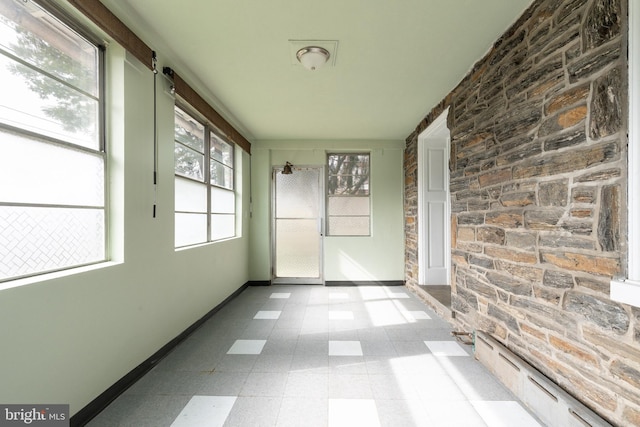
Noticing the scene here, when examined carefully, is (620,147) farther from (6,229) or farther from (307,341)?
(6,229)

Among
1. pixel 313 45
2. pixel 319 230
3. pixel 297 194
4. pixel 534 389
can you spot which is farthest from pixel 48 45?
pixel 319 230

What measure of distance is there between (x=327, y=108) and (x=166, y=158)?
6.00 ft

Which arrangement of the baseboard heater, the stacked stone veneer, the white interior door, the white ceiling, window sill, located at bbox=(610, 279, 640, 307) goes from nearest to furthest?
1. window sill, located at bbox=(610, 279, 640, 307)
2. the stacked stone veneer
3. the baseboard heater
4. the white ceiling
5. the white interior door

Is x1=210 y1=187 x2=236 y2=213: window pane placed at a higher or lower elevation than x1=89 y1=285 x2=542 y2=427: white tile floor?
higher

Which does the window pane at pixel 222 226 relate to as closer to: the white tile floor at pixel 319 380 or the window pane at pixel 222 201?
the window pane at pixel 222 201

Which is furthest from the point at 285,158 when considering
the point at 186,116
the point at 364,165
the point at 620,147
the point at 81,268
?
the point at 620,147

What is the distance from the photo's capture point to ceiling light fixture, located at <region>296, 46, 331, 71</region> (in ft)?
7.09

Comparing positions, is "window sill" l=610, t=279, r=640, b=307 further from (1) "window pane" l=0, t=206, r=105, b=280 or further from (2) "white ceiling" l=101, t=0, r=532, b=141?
(1) "window pane" l=0, t=206, r=105, b=280

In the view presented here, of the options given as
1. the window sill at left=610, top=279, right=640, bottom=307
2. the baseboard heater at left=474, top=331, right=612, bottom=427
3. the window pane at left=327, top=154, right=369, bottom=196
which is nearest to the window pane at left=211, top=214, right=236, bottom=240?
the window pane at left=327, top=154, right=369, bottom=196

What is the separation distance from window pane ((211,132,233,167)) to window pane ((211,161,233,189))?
81mm

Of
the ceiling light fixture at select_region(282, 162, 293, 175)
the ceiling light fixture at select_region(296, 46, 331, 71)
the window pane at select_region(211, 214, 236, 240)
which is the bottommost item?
the window pane at select_region(211, 214, 236, 240)

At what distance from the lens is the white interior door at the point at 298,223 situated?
4.88 meters

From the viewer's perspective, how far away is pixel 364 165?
492 centimetres

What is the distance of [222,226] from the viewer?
387 centimetres
